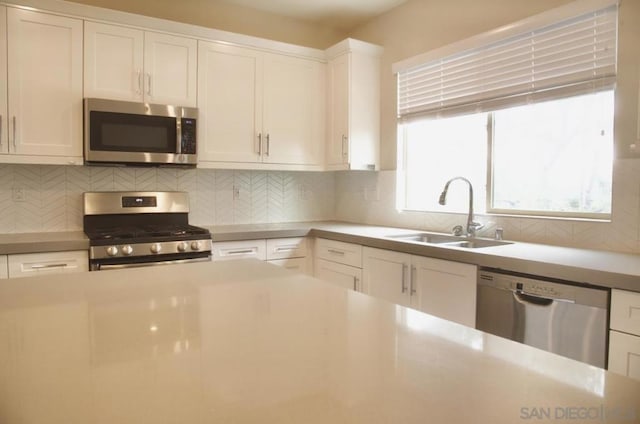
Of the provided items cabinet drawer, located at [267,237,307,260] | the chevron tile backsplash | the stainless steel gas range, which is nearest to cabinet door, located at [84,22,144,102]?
the chevron tile backsplash

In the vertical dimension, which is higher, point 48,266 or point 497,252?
point 497,252

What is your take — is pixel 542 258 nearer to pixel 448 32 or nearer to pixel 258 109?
pixel 448 32

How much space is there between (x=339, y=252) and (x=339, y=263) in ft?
0.26

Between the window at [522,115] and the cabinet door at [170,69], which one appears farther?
the cabinet door at [170,69]

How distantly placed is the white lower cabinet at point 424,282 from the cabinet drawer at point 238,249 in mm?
782

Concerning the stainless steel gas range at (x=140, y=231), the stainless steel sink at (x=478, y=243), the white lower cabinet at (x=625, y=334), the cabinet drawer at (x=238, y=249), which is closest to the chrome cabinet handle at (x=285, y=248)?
the cabinet drawer at (x=238, y=249)

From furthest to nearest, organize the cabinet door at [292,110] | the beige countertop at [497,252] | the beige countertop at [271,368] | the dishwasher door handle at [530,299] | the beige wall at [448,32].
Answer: the cabinet door at [292,110]
the beige wall at [448,32]
the dishwasher door handle at [530,299]
the beige countertop at [497,252]
the beige countertop at [271,368]

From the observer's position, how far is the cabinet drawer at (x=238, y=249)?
318cm

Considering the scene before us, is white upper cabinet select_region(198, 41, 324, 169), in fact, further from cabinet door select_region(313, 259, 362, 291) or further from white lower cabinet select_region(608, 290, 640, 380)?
white lower cabinet select_region(608, 290, 640, 380)

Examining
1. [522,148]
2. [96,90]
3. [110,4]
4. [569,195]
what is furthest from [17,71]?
[569,195]

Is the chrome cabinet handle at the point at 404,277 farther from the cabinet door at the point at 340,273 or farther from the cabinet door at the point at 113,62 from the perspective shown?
the cabinet door at the point at 113,62

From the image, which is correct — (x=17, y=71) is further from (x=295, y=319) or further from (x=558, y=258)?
(x=558, y=258)

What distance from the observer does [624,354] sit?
1.69 metres

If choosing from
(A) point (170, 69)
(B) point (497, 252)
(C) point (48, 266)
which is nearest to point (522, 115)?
(B) point (497, 252)
